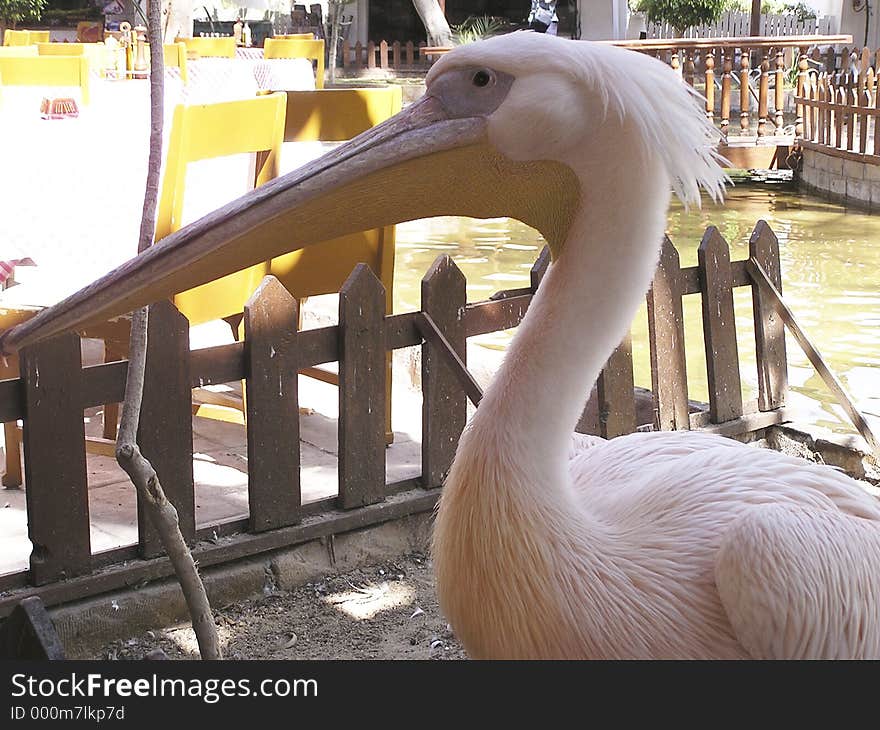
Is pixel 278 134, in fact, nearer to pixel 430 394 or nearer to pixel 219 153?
pixel 219 153

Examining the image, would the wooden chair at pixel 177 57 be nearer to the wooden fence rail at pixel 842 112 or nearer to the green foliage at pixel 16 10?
the wooden fence rail at pixel 842 112

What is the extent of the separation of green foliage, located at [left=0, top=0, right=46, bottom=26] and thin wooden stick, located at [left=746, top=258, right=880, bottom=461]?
13.4m

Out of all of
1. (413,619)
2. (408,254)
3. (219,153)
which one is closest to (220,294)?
(219,153)

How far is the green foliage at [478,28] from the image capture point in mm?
17319

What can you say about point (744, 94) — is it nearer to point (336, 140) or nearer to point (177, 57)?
point (177, 57)

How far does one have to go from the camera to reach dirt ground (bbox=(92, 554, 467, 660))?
2.46 m

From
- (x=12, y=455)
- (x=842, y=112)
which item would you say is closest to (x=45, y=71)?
(x=12, y=455)

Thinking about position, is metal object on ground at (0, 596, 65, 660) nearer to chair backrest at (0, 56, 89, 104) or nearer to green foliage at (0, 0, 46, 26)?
chair backrest at (0, 56, 89, 104)

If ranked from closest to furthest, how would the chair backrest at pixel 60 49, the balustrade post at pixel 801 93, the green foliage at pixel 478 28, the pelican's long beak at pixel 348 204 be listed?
the pelican's long beak at pixel 348 204
the chair backrest at pixel 60 49
the balustrade post at pixel 801 93
the green foliage at pixel 478 28

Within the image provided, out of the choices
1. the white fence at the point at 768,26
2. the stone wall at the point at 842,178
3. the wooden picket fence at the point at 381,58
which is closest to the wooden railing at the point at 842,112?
the stone wall at the point at 842,178

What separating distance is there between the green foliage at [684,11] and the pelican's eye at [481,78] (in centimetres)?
1593

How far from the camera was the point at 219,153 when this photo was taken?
299cm

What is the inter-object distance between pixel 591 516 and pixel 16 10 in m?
16.6

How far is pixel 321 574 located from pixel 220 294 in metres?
0.83
